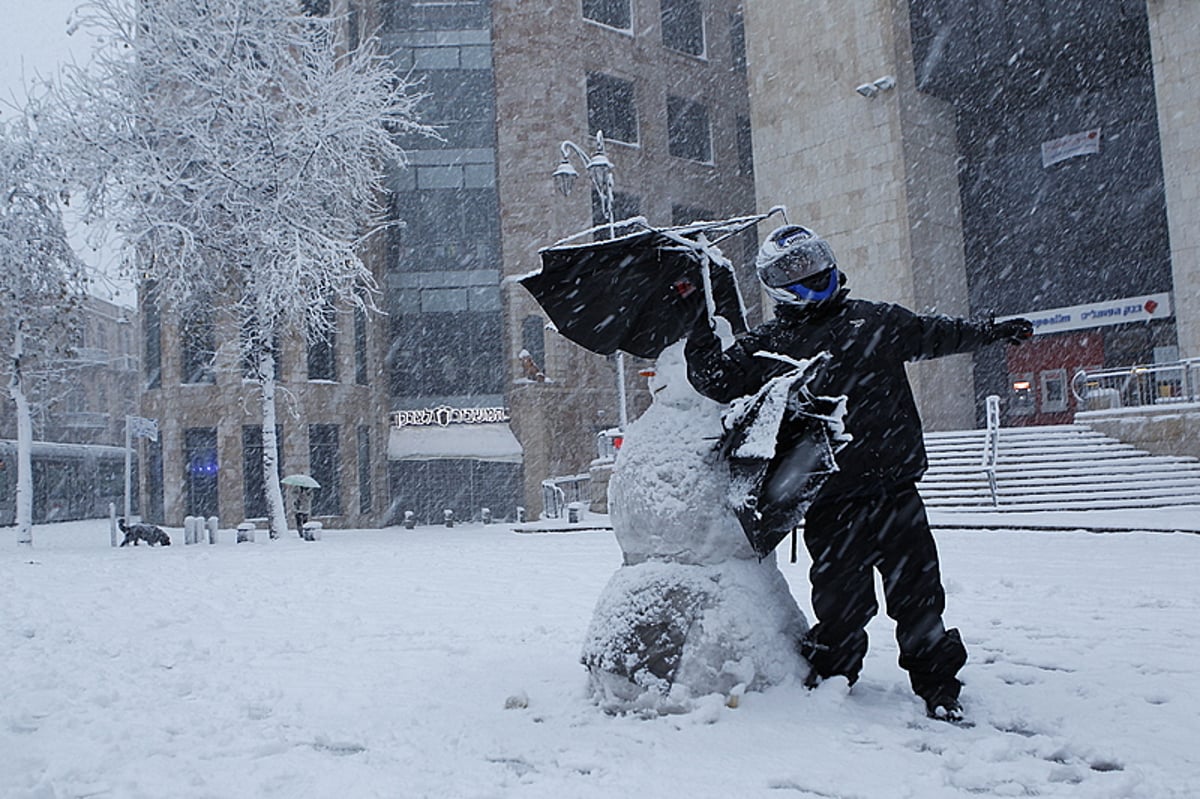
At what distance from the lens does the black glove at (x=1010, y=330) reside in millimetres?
3863

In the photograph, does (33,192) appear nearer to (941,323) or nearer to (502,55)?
(502,55)

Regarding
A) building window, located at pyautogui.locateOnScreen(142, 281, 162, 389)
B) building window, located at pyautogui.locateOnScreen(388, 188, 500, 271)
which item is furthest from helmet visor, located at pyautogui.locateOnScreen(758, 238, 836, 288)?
A: building window, located at pyautogui.locateOnScreen(142, 281, 162, 389)

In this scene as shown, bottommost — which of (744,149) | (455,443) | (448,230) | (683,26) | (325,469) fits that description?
(325,469)

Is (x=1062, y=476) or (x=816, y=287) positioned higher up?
(x=816, y=287)

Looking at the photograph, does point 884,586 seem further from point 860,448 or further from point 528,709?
point 528,709

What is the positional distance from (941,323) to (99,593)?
8424mm

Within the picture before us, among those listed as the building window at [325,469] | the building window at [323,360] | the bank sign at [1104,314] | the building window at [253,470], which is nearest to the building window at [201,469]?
the building window at [253,470]

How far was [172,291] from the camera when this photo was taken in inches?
741

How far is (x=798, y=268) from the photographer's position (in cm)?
396

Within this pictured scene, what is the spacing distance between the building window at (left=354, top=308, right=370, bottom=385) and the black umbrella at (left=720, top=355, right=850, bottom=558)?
1153 inches

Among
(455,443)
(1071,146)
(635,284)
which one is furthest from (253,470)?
(635,284)

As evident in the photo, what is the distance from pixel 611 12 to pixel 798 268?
110ft

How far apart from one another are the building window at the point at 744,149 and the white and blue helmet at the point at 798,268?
1326 inches

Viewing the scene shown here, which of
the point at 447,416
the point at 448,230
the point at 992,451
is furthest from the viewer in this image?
the point at 448,230
